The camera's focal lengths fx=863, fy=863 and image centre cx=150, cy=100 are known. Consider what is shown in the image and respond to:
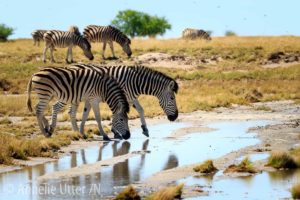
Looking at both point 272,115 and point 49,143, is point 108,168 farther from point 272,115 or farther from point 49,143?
point 272,115

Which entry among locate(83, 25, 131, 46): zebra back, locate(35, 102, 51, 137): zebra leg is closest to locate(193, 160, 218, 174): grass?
locate(35, 102, 51, 137): zebra leg

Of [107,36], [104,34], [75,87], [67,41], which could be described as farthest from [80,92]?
[104,34]

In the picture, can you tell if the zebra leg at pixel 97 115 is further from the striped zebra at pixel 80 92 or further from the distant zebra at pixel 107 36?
the distant zebra at pixel 107 36

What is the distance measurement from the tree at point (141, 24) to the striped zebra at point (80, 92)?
5845 cm

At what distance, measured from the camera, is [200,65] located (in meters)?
41.8

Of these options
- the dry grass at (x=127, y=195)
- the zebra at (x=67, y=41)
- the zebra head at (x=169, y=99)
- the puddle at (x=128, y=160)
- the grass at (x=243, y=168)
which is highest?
the zebra at (x=67, y=41)

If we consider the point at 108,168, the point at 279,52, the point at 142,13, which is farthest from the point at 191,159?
the point at 142,13

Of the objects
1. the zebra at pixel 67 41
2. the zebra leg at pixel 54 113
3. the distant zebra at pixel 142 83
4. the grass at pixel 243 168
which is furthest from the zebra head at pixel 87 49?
the grass at pixel 243 168

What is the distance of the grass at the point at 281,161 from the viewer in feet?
51.1

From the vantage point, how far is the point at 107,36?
42938 mm

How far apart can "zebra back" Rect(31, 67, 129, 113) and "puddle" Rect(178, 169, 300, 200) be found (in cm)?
620

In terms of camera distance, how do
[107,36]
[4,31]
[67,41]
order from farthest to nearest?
[4,31] → [107,36] → [67,41]

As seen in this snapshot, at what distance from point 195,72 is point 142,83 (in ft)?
55.9

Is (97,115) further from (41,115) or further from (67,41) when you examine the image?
(67,41)
